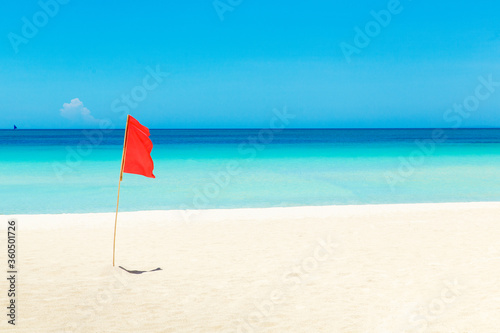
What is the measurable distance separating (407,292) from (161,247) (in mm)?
3660

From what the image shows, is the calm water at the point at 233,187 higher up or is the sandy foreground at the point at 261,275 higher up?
the calm water at the point at 233,187

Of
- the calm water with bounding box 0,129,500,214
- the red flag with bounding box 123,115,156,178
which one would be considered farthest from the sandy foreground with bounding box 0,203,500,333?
the calm water with bounding box 0,129,500,214

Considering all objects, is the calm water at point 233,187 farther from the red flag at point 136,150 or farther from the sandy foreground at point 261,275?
the red flag at point 136,150

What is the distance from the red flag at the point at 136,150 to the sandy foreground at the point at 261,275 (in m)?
1.31

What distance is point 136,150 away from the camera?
5.29m

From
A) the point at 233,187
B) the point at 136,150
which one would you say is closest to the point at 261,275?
the point at 136,150

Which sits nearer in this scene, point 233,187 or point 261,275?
point 261,275

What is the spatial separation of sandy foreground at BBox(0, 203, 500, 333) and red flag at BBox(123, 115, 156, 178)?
1.31 meters

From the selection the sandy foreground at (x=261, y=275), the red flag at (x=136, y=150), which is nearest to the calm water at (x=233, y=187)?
the sandy foreground at (x=261, y=275)

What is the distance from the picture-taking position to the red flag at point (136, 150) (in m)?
5.21

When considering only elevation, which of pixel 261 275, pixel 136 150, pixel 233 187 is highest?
pixel 233 187

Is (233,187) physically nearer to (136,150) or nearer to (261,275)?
(261,275)

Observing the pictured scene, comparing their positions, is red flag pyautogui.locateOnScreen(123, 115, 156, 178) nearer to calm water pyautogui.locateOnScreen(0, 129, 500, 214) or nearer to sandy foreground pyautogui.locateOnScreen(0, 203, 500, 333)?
sandy foreground pyautogui.locateOnScreen(0, 203, 500, 333)

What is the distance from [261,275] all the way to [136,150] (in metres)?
2.10
